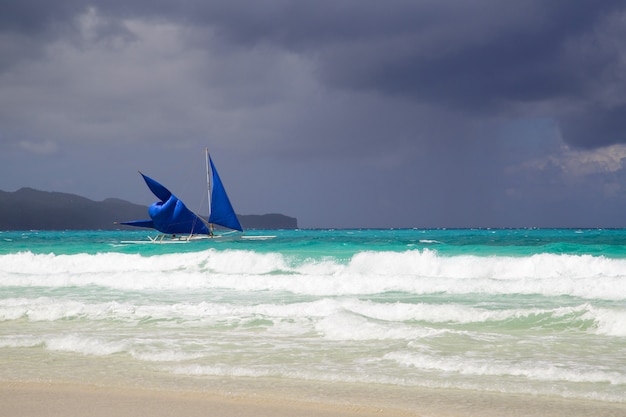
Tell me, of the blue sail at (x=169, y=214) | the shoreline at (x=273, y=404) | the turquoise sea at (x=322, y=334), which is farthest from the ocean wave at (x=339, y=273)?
the blue sail at (x=169, y=214)

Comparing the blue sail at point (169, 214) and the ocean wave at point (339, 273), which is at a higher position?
the blue sail at point (169, 214)

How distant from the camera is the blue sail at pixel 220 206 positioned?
49.6 m

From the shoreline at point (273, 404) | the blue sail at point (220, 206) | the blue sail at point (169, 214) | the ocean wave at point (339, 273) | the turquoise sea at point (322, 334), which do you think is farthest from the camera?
the blue sail at point (220, 206)

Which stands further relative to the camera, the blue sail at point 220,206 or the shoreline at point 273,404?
the blue sail at point 220,206

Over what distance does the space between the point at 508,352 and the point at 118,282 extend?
1405 centimetres

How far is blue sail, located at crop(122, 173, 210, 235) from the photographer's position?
155ft

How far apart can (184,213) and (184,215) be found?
0.62 ft

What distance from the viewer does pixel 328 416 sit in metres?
4.71

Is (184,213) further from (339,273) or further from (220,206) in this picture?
(339,273)

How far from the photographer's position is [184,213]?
48.8m

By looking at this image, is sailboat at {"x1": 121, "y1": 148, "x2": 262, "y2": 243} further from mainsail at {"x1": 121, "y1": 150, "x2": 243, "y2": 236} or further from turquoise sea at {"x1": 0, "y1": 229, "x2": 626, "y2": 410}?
turquoise sea at {"x1": 0, "y1": 229, "x2": 626, "y2": 410}

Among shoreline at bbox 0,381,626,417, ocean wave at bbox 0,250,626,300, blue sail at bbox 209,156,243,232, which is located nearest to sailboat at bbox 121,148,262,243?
blue sail at bbox 209,156,243,232

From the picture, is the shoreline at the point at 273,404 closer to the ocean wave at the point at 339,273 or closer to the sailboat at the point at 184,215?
the ocean wave at the point at 339,273

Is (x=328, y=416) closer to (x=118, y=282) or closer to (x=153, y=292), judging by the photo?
(x=153, y=292)
